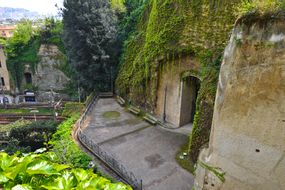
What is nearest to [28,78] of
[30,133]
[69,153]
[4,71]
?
[4,71]

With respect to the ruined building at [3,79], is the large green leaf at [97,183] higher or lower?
higher

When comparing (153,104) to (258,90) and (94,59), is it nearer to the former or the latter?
(94,59)

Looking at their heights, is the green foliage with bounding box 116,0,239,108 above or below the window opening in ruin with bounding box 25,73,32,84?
above

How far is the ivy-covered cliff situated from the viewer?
10.6 metres

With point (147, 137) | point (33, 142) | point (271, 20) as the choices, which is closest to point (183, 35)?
point (147, 137)

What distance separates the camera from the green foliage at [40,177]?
7.65 feet

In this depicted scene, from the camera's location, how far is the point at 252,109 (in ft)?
22.1

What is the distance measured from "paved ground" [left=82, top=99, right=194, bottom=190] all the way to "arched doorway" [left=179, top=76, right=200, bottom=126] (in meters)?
0.96

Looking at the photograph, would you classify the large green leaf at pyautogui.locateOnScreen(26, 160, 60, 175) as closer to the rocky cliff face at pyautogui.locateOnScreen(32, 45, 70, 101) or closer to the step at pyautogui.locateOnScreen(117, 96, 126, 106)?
the step at pyautogui.locateOnScreen(117, 96, 126, 106)

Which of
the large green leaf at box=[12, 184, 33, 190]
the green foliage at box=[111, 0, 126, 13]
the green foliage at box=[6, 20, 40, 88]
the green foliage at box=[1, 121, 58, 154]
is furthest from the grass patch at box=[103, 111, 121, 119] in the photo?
the green foliage at box=[6, 20, 40, 88]

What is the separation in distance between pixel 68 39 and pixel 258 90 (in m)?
16.9

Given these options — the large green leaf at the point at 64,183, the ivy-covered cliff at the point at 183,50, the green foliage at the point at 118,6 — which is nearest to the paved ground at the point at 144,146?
the ivy-covered cliff at the point at 183,50

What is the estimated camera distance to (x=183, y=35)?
13195 mm

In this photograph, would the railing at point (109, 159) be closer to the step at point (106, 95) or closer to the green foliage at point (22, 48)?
the step at point (106, 95)
